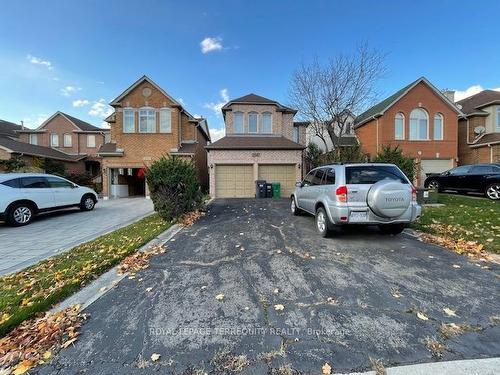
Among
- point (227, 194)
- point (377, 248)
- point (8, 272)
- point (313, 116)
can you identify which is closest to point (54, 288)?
point (8, 272)

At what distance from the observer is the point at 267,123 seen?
18.2 metres

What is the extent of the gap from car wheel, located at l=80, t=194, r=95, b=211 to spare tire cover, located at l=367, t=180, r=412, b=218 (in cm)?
1159

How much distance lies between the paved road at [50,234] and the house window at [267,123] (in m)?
10.9

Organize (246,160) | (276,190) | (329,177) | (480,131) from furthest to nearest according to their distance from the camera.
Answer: (480,131) < (246,160) < (276,190) < (329,177)

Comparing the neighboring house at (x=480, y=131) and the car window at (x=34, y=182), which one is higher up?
the neighboring house at (x=480, y=131)

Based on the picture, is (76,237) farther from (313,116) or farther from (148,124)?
(313,116)

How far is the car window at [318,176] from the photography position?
22.1 feet

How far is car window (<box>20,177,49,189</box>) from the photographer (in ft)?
29.4

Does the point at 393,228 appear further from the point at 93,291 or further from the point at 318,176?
the point at 93,291

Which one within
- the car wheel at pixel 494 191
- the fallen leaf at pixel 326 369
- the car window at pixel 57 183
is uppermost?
the car window at pixel 57 183

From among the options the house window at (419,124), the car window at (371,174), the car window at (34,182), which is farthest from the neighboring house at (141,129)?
the house window at (419,124)

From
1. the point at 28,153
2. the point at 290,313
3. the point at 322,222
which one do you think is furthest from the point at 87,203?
the point at 28,153

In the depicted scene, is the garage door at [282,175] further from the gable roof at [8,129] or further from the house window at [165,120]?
the gable roof at [8,129]

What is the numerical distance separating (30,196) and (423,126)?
24109mm
